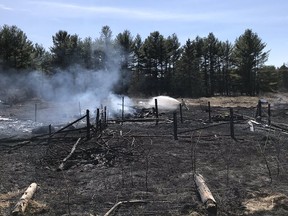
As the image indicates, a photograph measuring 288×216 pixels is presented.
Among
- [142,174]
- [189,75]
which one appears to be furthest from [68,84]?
[142,174]

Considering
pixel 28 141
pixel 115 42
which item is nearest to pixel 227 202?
pixel 28 141

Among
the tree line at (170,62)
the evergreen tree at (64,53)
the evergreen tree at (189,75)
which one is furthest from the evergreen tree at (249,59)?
the evergreen tree at (64,53)

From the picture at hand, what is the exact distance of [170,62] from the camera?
70.5 meters

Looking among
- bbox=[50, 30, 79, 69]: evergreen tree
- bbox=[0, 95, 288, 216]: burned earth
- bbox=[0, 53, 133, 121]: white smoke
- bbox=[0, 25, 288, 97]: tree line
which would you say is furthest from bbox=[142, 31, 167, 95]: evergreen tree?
bbox=[0, 95, 288, 216]: burned earth

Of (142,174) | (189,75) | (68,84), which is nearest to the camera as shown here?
(142,174)

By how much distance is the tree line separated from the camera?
63.0 metres

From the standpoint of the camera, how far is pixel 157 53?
68562 mm

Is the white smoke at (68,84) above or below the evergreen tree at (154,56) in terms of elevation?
below

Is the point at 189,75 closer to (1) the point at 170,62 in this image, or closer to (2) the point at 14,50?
(1) the point at 170,62

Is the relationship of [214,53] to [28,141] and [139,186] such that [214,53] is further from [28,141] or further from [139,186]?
[139,186]

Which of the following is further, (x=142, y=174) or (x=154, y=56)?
(x=154, y=56)

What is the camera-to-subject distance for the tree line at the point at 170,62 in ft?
207

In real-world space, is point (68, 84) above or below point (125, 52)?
below

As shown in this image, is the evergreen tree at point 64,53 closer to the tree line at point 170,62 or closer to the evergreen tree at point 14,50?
the tree line at point 170,62
